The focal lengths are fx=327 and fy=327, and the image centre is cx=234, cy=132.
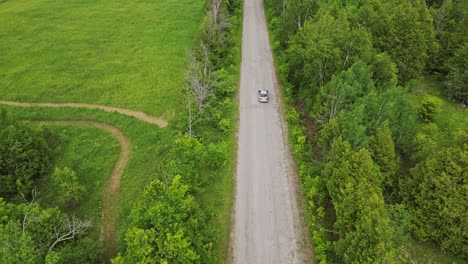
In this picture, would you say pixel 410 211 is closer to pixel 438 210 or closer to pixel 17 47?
pixel 438 210

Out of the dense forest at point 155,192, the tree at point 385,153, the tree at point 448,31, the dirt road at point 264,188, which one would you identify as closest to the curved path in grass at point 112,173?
the dense forest at point 155,192

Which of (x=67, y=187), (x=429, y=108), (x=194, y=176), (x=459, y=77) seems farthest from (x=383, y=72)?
(x=67, y=187)

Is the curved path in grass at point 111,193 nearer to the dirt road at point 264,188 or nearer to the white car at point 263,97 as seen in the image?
the dirt road at point 264,188

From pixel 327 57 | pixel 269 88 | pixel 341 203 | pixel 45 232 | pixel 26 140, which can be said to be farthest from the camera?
pixel 269 88

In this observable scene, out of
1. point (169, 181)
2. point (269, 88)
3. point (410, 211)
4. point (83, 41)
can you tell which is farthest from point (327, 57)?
point (83, 41)

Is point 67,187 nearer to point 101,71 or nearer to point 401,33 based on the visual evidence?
point 101,71

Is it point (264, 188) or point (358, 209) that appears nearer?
point (358, 209)
